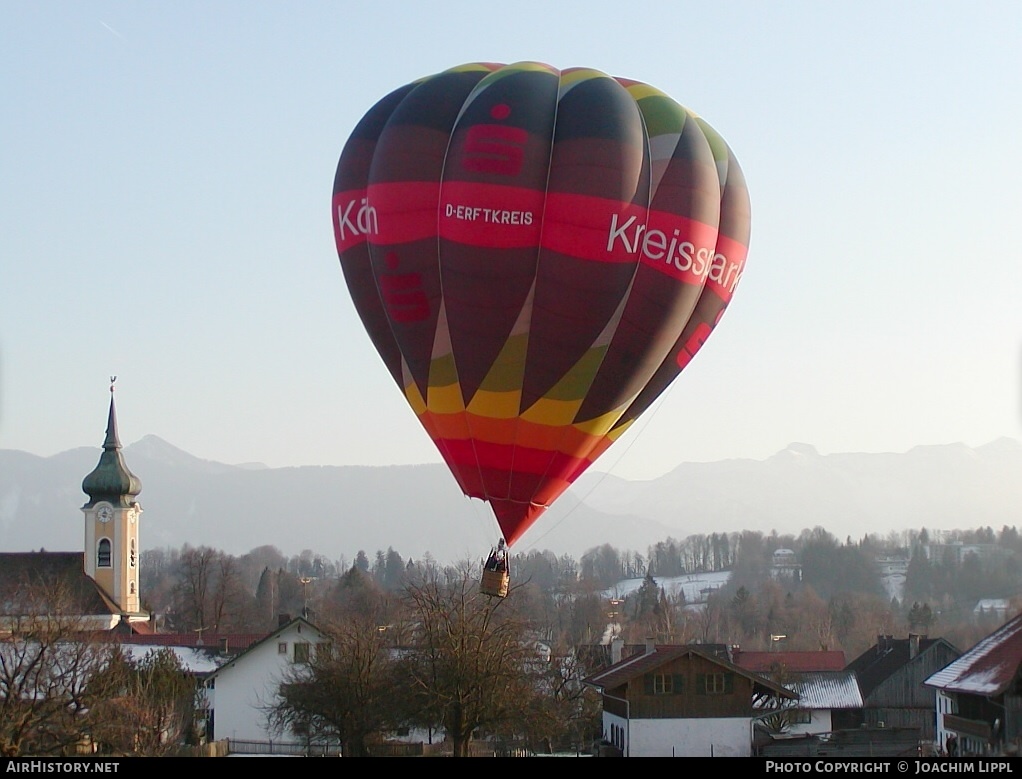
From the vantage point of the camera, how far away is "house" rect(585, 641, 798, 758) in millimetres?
44312

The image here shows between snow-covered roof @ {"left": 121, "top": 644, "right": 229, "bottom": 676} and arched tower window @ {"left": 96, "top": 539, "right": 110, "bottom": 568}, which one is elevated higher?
arched tower window @ {"left": 96, "top": 539, "right": 110, "bottom": 568}

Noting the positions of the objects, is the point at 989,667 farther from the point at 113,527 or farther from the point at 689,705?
the point at 113,527

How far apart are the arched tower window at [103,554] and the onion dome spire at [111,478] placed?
8.10 ft

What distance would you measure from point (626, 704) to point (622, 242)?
23.7 metres

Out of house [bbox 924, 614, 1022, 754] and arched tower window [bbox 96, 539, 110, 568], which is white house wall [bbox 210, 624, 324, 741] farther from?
arched tower window [bbox 96, 539, 110, 568]

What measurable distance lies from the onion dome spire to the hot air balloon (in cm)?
6705

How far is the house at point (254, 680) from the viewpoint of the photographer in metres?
50.7

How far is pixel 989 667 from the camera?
3300 cm

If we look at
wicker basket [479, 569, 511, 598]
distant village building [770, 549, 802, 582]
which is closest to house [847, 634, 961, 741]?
wicker basket [479, 569, 511, 598]

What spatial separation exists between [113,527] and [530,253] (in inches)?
2758

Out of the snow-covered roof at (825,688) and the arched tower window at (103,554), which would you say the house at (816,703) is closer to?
the snow-covered roof at (825,688)

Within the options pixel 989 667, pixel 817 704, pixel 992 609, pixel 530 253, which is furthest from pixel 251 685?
pixel 992 609
